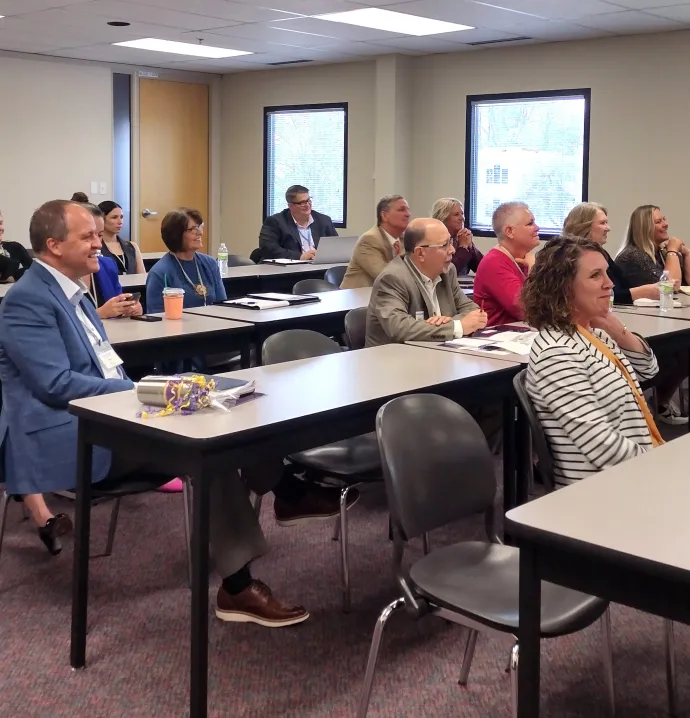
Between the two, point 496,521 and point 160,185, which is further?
point 160,185

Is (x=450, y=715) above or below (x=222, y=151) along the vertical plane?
below

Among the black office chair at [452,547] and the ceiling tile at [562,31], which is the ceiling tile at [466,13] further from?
the black office chair at [452,547]

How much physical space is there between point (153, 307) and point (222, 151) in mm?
6378

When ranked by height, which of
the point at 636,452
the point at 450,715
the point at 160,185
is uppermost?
the point at 160,185

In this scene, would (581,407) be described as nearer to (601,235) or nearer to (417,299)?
(417,299)

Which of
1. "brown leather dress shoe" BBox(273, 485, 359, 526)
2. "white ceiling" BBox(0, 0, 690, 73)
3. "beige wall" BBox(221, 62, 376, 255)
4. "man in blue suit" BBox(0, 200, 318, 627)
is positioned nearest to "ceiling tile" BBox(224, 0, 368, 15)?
"white ceiling" BBox(0, 0, 690, 73)

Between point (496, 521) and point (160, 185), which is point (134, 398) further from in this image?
point (160, 185)

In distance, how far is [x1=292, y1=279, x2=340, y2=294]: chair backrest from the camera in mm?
5348

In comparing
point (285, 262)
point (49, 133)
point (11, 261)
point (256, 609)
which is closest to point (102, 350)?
point (256, 609)

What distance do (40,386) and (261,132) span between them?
7.97 meters

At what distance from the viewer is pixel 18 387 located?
2.96 meters

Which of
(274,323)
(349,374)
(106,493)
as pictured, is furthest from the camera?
(274,323)

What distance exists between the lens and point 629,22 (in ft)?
23.5

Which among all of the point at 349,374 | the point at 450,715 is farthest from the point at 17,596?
the point at 450,715
